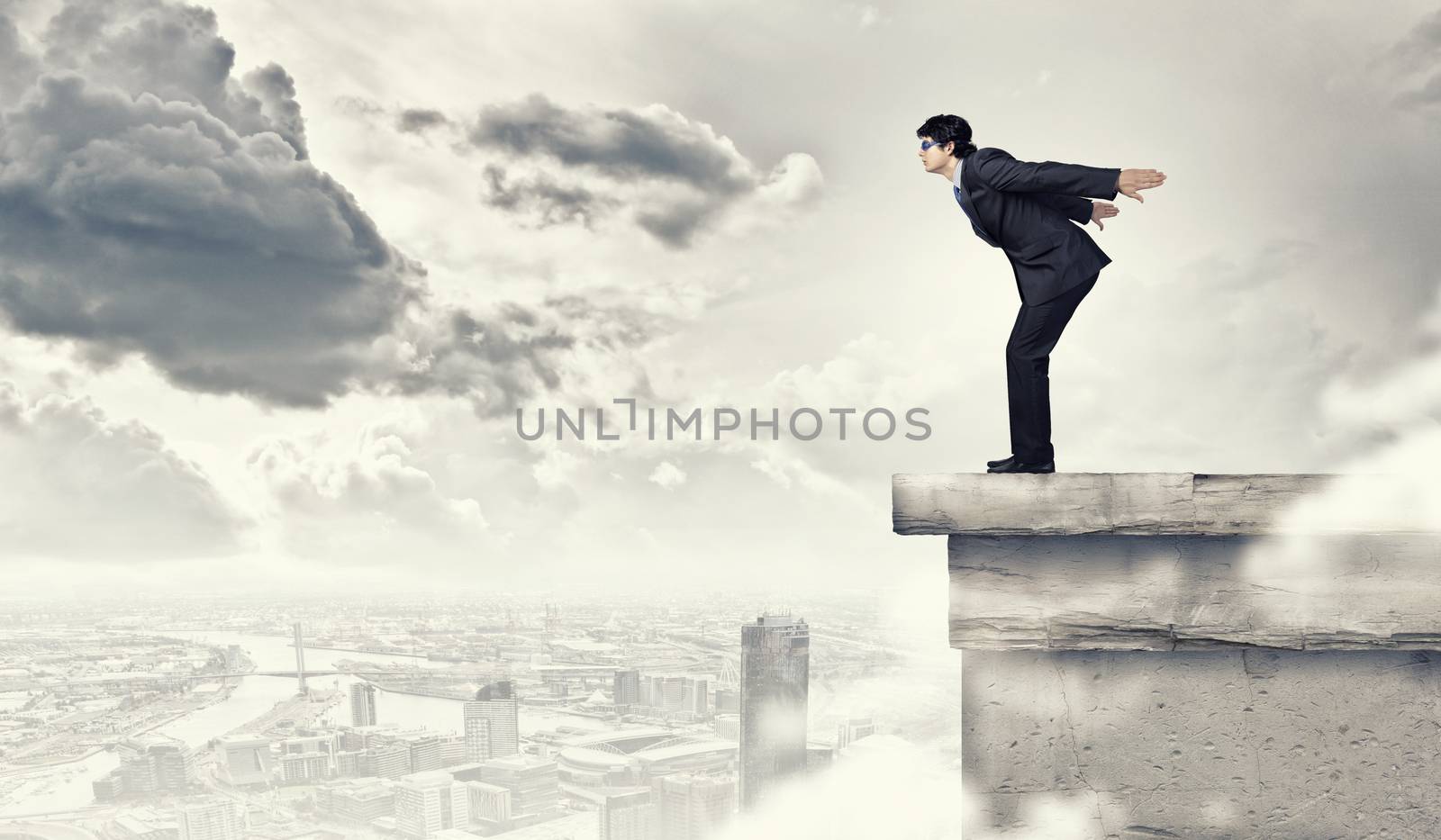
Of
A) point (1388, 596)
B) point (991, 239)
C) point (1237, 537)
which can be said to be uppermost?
point (991, 239)

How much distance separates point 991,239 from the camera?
→ 3.72 m

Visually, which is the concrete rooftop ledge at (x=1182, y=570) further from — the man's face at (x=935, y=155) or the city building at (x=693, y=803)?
the city building at (x=693, y=803)

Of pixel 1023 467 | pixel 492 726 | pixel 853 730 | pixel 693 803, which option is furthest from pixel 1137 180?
pixel 492 726

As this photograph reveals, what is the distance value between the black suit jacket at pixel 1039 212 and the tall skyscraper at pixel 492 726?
20248 millimetres

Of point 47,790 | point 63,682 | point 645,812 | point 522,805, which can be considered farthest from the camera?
point 63,682

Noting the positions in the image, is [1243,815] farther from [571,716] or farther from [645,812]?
[571,716]

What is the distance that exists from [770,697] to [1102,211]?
47.2 feet

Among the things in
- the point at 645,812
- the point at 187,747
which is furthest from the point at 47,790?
the point at 645,812

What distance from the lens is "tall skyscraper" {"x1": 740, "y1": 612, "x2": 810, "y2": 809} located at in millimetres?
16672

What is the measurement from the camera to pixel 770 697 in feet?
55.2

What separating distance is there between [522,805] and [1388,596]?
733 inches

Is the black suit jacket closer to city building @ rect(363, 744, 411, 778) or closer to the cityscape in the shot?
the cityscape

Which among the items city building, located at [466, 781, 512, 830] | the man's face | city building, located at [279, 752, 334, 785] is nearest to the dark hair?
the man's face

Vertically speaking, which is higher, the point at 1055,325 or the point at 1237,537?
the point at 1055,325
